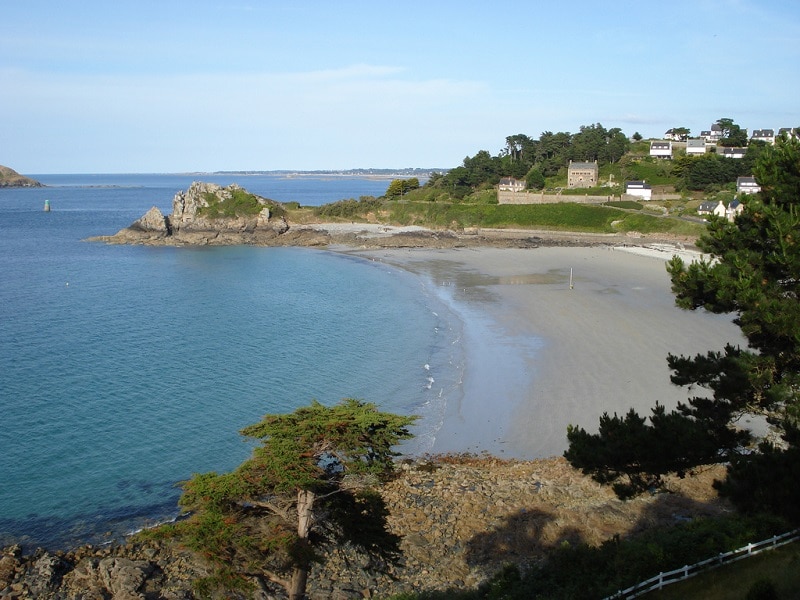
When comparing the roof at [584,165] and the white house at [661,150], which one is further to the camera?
the white house at [661,150]

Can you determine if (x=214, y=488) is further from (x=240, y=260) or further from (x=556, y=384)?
(x=240, y=260)

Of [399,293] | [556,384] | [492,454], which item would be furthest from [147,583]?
[399,293]

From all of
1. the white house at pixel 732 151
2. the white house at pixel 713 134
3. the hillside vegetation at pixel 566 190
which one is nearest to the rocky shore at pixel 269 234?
the hillside vegetation at pixel 566 190

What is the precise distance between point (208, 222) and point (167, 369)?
53.4 metres

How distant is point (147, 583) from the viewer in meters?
13.8

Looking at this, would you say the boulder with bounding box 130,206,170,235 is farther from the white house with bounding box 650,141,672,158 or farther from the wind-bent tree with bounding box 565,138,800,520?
the wind-bent tree with bounding box 565,138,800,520

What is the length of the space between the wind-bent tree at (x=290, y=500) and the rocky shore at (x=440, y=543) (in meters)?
2.41

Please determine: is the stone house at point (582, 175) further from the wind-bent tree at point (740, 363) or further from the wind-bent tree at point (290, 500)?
the wind-bent tree at point (290, 500)

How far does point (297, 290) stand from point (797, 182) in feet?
132

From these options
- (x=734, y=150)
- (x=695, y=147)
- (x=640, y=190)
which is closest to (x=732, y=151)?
A: (x=734, y=150)

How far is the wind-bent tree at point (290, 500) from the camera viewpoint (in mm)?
9195

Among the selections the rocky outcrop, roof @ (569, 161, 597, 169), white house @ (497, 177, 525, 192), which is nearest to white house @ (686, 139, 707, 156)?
roof @ (569, 161, 597, 169)

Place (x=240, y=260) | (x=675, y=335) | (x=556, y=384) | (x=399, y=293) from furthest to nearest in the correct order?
(x=240, y=260)
(x=399, y=293)
(x=675, y=335)
(x=556, y=384)

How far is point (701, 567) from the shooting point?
409 inches
